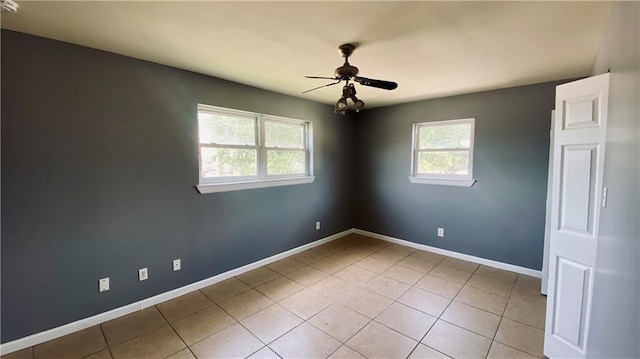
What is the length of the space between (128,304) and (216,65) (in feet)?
8.12

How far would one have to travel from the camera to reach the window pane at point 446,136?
3.84m

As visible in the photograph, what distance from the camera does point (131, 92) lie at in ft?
8.04

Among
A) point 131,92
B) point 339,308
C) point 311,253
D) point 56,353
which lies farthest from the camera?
point 311,253

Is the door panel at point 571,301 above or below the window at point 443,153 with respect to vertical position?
below

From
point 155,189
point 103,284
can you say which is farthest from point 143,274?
point 155,189

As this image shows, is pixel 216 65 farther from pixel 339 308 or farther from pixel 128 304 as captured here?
pixel 339 308

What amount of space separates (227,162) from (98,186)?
1.28 meters

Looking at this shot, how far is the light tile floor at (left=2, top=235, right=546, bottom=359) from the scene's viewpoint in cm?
204

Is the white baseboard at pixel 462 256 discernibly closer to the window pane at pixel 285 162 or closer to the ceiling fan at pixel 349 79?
the window pane at pixel 285 162

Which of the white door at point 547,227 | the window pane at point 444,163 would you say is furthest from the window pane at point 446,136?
the white door at point 547,227

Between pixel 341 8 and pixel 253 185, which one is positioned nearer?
pixel 341 8

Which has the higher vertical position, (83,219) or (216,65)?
(216,65)

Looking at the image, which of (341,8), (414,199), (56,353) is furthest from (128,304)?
(414,199)

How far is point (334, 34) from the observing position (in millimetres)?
1956
